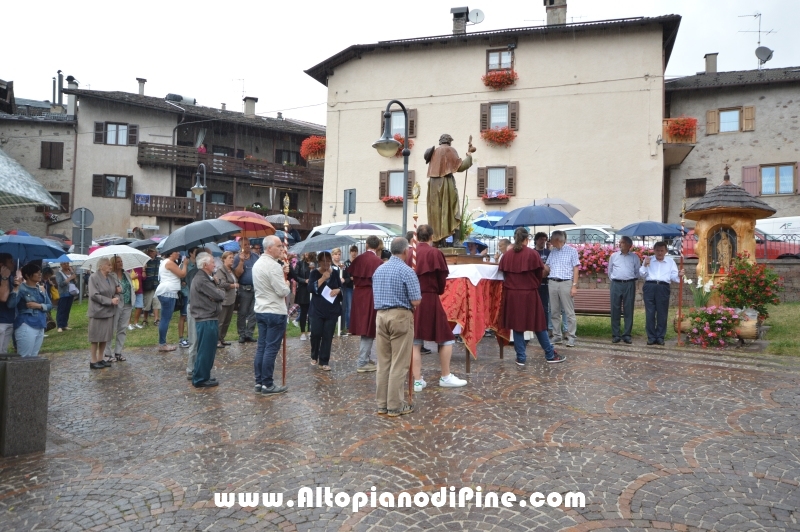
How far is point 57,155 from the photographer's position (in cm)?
3634

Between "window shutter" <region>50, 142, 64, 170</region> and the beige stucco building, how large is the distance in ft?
56.4

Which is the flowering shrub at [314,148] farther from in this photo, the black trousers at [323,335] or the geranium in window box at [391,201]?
the black trousers at [323,335]

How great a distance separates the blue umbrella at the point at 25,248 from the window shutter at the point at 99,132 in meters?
31.8

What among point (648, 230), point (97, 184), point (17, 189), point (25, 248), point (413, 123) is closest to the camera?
point (17, 189)

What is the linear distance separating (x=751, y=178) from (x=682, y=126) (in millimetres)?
6740

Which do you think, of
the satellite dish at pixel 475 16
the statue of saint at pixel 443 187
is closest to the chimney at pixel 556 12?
the satellite dish at pixel 475 16

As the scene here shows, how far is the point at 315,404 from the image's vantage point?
266 inches

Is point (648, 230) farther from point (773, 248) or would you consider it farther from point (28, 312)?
point (28, 312)

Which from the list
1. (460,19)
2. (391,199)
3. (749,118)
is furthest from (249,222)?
(749,118)

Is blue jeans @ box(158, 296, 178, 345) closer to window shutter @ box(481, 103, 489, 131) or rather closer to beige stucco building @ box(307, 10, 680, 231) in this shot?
beige stucco building @ box(307, 10, 680, 231)

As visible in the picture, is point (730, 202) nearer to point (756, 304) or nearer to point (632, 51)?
point (756, 304)

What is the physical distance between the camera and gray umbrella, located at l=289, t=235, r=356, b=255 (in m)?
9.15

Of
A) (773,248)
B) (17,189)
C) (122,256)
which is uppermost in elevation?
(773,248)

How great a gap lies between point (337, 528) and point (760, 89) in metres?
32.3
